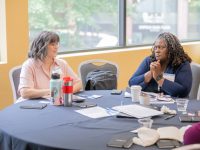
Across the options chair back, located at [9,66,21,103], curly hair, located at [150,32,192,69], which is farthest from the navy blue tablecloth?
curly hair, located at [150,32,192,69]

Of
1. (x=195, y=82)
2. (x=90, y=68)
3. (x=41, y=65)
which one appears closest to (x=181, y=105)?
(x=195, y=82)

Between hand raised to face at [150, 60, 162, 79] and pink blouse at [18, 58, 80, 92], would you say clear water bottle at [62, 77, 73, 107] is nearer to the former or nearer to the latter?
pink blouse at [18, 58, 80, 92]

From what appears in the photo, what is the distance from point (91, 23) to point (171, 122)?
316 cm

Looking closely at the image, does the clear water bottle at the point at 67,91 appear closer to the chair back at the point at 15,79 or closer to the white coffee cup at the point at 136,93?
the white coffee cup at the point at 136,93

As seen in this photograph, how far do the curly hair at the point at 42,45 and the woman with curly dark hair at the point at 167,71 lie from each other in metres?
0.84

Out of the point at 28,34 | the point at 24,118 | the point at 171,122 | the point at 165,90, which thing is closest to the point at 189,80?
the point at 165,90

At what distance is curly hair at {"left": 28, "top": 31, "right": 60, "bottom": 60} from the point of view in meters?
3.17

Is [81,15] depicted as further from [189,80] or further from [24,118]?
[24,118]

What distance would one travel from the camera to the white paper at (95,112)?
2428 mm

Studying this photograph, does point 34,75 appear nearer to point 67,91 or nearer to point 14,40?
point 67,91

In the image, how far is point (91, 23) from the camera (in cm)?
522

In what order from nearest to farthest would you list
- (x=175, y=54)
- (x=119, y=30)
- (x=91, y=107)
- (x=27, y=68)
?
(x=91, y=107)
(x=27, y=68)
(x=175, y=54)
(x=119, y=30)

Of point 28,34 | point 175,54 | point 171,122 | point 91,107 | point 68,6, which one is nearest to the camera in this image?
point 171,122

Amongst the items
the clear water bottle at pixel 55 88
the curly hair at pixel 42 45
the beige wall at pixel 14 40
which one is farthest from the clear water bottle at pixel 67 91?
the beige wall at pixel 14 40
